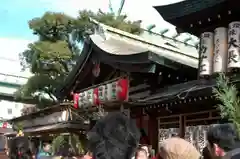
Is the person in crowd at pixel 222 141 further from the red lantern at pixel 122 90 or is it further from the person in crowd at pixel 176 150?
the red lantern at pixel 122 90

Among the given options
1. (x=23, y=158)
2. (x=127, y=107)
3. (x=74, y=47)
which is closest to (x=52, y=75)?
(x=74, y=47)

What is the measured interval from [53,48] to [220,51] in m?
11.7

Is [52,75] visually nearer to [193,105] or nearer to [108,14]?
[108,14]

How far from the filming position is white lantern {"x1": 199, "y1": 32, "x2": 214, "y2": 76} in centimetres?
990

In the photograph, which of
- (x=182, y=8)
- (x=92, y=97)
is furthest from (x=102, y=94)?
(x=182, y=8)

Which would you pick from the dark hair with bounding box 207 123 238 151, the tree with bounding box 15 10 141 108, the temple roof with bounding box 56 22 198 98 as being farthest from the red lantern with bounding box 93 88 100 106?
the dark hair with bounding box 207 123 238 151

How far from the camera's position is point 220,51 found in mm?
9680

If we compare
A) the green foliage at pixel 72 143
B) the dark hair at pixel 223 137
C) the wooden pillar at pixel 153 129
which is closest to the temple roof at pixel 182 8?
the wooden pillar at pixel 153 129

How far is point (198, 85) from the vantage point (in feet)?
32.1

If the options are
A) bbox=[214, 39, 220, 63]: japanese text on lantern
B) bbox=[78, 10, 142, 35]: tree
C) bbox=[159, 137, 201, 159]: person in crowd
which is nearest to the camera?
bbox=[159, 137, 201, 159]: person in crowd

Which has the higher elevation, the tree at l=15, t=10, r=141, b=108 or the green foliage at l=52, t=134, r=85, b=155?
the tree at l=15, t=10, r=141, b=108

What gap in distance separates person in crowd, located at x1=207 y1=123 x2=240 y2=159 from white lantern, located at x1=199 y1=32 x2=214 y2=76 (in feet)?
22.2

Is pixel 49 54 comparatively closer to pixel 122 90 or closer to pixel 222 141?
pixel 122 90

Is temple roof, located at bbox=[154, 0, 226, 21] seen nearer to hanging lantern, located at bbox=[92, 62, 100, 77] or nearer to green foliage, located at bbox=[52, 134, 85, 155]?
hanging lantern, located at bbox=[92, 62, 100, 77]
